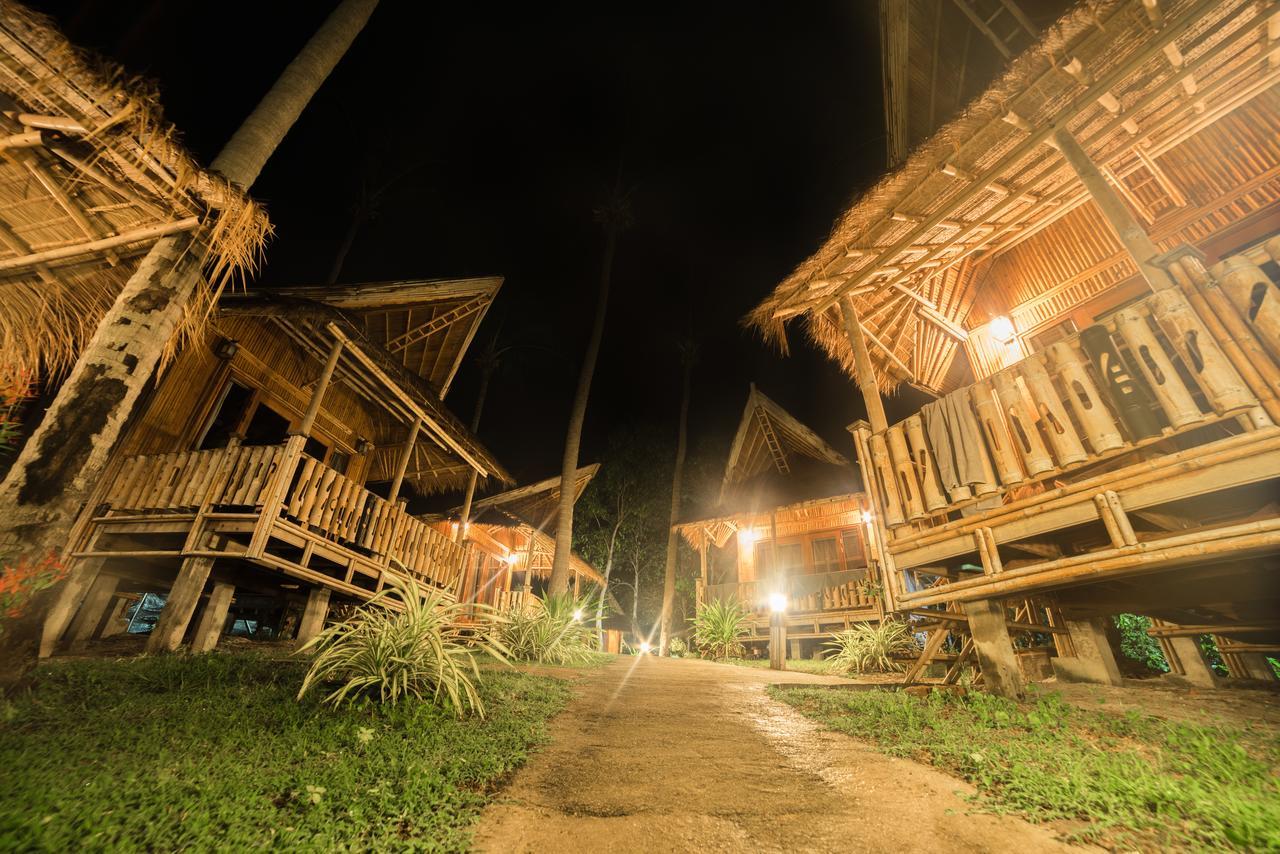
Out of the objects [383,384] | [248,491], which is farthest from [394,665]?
[383,384]

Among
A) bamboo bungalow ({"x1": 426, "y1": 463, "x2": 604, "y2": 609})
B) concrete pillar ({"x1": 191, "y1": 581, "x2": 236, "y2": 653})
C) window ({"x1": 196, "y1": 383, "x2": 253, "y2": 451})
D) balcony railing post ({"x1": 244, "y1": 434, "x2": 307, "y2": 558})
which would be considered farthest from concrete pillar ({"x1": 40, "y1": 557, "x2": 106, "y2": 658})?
bamboo bungalow ({"x1": 426, "y1": 463, "x2": 604, "y2": 609})

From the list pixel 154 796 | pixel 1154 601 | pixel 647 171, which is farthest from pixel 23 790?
pixel 647 171

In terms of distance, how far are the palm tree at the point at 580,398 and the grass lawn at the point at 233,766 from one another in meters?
7.06

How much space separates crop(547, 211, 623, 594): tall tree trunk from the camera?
1066cm

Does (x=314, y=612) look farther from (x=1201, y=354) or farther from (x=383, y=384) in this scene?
(x=1201, y=354)

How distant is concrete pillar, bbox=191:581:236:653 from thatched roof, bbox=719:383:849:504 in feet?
47.2

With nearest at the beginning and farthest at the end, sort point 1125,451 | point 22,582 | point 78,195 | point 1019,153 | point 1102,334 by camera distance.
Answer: point 22,582 → point 1125,451 → point 1102,334 → point 78,195 → point 1019,153

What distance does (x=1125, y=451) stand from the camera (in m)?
3.57

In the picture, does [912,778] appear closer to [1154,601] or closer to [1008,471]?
[1008,471]

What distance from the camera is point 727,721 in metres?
3.91

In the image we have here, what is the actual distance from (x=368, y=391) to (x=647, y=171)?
16.0m

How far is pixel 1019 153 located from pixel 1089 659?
17.4ft

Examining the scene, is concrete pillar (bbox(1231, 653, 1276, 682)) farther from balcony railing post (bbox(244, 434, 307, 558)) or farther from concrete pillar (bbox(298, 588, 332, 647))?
concrete pillar (bbox(298, 588, 332, 647))

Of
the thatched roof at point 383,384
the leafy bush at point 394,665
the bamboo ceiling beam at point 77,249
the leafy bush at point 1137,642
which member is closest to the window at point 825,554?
the leafy bush at point 1137,642
